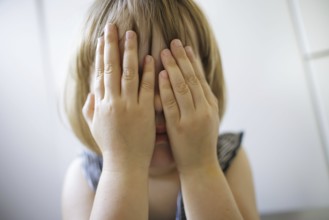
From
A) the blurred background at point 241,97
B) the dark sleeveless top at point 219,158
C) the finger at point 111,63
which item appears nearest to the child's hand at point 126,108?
the finger at point 111,63

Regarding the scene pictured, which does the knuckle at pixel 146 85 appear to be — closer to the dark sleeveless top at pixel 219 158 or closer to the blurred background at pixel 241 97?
the dark sleeveless top at pixel 219 158

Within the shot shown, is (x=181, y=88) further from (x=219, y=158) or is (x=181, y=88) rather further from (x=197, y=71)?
(x=219, y=158)

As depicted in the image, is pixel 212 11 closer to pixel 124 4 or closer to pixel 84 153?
pixel 124 4

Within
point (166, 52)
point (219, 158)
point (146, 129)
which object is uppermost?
point (166, 52)

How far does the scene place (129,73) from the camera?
329 mm

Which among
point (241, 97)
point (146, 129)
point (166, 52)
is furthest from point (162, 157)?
point (241, 97)

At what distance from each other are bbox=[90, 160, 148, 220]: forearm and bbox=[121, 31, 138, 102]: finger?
120 millimetres

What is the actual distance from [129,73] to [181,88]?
3.3 inches

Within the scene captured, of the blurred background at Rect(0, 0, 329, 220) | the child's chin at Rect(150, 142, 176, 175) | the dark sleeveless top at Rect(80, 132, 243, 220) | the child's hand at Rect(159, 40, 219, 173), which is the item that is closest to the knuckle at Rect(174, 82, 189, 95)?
the child's hand at Rect(159, 40, 219, 173)

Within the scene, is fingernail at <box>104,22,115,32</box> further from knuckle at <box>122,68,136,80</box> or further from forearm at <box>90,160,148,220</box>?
forearm at <box>90,160,148,220</box>

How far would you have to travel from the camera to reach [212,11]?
0.62m

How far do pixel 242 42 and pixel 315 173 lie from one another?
426mm

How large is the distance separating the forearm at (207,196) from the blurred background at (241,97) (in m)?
0.33

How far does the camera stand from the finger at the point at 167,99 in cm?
34
